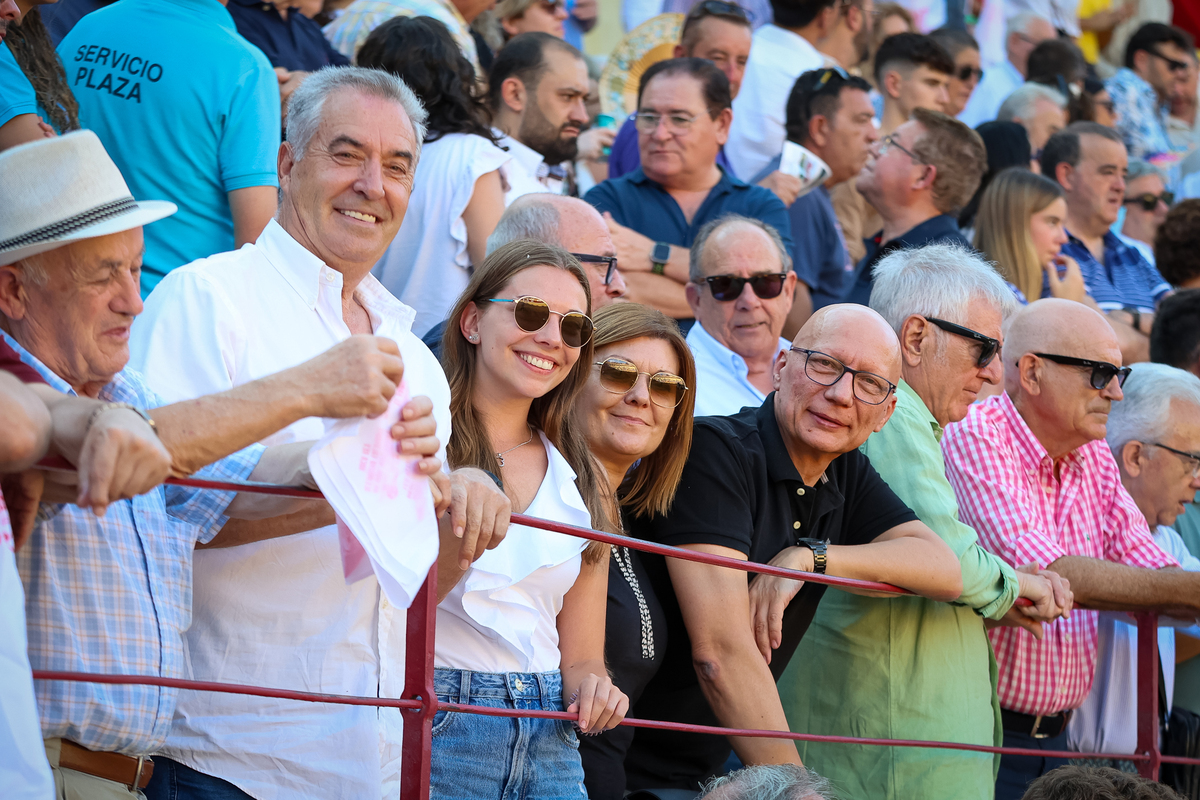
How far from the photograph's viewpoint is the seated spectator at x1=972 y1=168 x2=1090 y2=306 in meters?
6.23

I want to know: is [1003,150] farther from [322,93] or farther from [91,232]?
[91,232]

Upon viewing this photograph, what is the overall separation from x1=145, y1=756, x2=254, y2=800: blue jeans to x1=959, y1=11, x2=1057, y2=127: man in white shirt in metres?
8.53

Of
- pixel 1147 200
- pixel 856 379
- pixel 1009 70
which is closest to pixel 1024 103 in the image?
pixel 1147 200

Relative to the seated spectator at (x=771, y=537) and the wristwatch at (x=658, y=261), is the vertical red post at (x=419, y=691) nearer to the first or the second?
the seated spectator at (x=771, y=537)

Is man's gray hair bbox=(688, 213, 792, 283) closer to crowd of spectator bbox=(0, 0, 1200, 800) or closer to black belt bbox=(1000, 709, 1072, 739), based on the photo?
crowd of spectator bbox=(0, 0, 1200, 800)

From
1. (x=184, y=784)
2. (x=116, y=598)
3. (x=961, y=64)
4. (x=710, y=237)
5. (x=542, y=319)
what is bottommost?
(x=184, y=784)

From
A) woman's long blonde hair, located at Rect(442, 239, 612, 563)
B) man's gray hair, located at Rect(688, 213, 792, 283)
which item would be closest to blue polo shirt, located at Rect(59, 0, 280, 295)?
woman's long blonde hair, located at Rect(442, 239, 612, 563)

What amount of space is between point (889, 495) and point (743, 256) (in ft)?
4.33

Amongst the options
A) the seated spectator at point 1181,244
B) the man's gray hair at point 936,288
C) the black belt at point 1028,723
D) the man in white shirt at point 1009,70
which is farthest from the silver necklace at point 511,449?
the man in white shirt at point 1009,70

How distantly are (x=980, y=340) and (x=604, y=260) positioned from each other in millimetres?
1277

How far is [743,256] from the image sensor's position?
187 inches

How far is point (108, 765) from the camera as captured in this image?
2223mm

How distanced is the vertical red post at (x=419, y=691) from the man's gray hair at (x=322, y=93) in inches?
47.0

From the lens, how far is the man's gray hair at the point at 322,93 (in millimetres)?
2959
